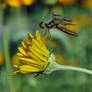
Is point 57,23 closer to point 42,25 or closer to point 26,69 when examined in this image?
point 42,25

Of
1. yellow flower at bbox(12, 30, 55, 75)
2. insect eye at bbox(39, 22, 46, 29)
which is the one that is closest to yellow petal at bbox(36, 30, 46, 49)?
yellow flower at bbox(12, 30, 55, 75)

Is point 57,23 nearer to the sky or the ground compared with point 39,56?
nearer to the sky

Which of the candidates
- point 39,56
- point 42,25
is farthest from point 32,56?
point 42,25

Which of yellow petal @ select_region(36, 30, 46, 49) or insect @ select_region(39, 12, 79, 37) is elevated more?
insect @ select_region(39, 12, 79, 37)

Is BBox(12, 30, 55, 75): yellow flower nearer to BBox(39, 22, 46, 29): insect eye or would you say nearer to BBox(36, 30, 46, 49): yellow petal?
BBox(36, 30, 46, 49): yellow petal

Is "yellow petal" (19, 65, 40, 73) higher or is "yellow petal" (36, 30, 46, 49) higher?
"yellow petal" (36, 30, 46, 49)

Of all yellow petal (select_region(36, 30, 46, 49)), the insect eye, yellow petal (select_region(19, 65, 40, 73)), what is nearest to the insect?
the insect eye

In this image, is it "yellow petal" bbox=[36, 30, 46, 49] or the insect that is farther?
the insect

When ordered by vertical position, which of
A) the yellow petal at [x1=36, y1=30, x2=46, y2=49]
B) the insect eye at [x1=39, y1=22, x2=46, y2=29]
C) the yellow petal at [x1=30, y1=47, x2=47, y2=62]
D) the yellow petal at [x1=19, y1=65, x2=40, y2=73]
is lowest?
the yellow petal at [x1=19, y1=65, x2=40, y2=73]

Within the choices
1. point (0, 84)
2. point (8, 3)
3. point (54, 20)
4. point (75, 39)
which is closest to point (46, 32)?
point (54, 20)

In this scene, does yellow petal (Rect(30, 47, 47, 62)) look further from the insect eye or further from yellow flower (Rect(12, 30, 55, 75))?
the insect eye
